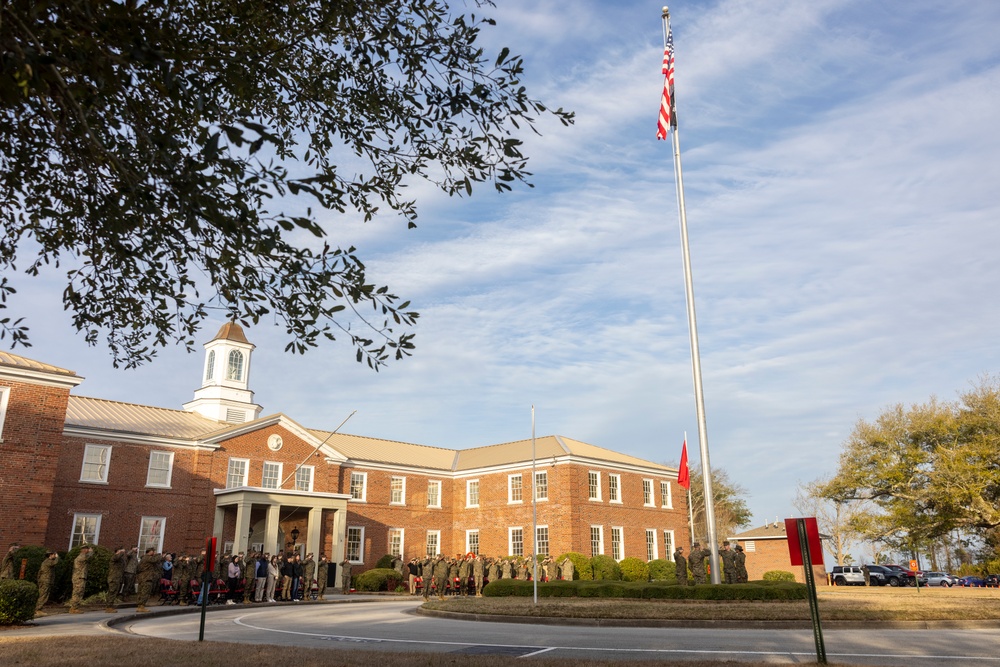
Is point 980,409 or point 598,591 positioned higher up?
point 980,409

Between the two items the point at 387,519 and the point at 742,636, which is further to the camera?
the point at 387,519

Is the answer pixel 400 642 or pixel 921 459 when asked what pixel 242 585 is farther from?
pixel 921 459

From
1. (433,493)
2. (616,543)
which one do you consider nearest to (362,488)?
(433,493)

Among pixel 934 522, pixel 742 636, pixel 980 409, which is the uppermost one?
pixel 980 409

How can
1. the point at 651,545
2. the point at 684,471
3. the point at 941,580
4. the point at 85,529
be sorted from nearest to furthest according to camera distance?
the point at 85,529 → the point at 684,471 → the point at 651,545 → the point at 941,580

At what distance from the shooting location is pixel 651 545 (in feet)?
151

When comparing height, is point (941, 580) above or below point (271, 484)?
below

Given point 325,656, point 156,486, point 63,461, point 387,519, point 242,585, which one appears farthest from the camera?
point 387,519

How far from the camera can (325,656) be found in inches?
381

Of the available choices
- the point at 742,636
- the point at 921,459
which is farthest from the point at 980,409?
the point at 742,636

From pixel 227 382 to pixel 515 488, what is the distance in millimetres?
18228

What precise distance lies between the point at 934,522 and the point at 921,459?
3.82 meters

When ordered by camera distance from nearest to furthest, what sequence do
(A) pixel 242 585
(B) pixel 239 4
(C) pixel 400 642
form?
(B) pixel 239 4, (C) pixel 400 642, (A) pixel 242 585

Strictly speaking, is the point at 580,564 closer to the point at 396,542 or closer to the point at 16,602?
the point at 396,542
